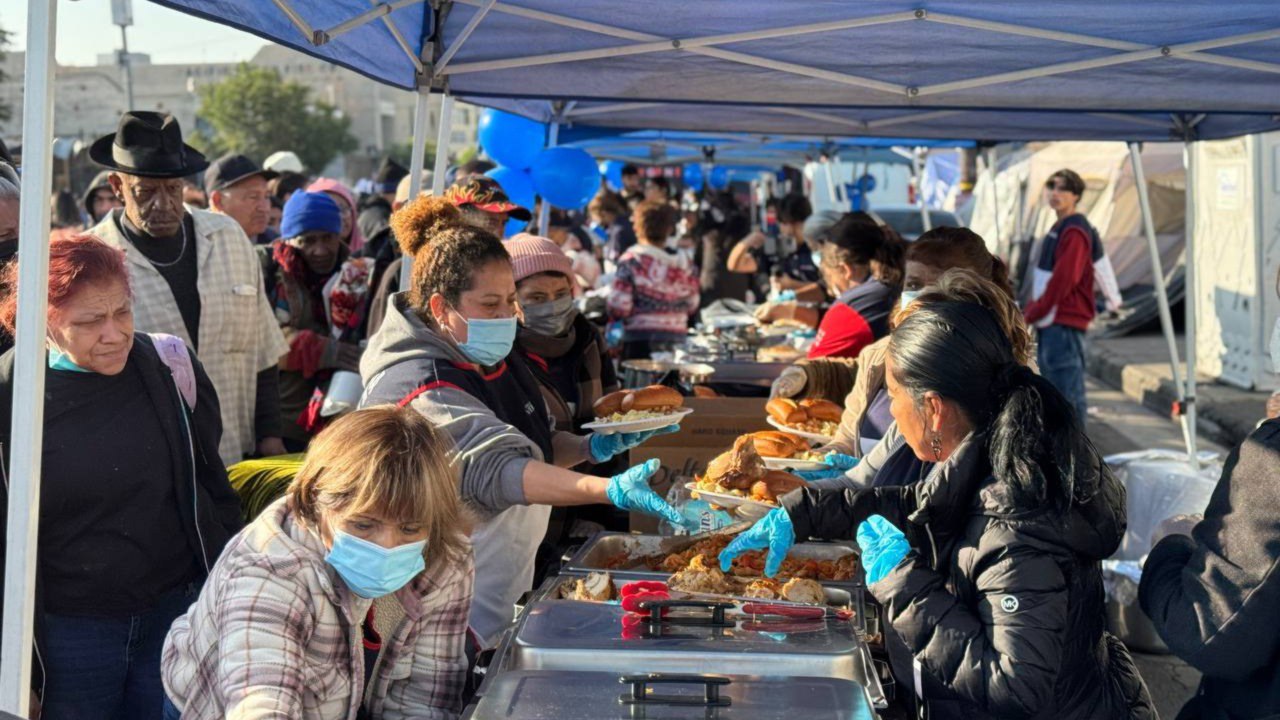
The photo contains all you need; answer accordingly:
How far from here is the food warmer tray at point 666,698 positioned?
1.91m

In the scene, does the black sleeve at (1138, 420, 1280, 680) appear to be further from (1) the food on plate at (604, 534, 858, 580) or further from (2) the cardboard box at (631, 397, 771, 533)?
(2) the cardboard box at (631, 397, 771, 533)

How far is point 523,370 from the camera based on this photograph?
A: 3.30m

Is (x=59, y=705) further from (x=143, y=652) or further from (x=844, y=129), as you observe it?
(x=844, y=129)

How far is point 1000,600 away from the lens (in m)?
2.04

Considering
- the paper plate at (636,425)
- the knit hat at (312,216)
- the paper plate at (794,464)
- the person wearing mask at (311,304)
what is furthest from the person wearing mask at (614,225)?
the paper plate at (636,425)

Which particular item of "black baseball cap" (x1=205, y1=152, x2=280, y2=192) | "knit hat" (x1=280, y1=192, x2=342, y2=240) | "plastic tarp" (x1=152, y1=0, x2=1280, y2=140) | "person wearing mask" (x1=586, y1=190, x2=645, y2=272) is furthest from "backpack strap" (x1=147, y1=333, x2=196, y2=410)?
"person wearing mask" (x1=586, y1=190, x2=645, y2=272)

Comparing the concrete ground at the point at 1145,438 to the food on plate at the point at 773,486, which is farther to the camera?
the concrete ground at the point at 1145,438

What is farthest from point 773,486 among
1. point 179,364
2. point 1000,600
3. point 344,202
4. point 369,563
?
point 344,202

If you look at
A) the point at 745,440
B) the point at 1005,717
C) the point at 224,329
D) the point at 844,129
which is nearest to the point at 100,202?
the point at 224,329

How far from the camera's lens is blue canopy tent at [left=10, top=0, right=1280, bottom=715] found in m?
3.43

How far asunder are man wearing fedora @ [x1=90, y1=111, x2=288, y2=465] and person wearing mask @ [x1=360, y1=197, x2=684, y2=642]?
54.1 inches

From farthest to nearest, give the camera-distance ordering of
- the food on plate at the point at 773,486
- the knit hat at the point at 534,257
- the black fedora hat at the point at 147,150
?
the knit hat at the point at 534,257 → the black fedora hat at the point at 147,150 → the food on plate at the point at 773,486

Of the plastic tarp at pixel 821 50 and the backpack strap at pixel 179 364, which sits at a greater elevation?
the plastic tarp at pixel 821 50

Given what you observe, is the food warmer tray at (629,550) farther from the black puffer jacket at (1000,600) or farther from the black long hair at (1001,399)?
the black long hair at (1001,399)
